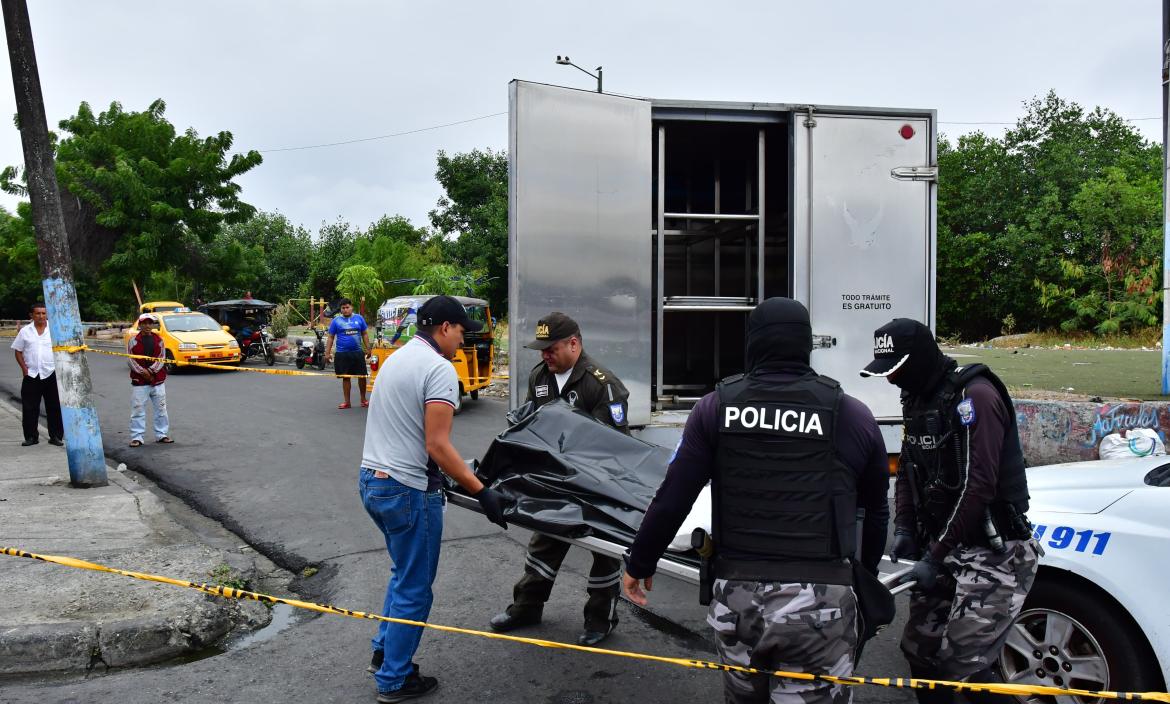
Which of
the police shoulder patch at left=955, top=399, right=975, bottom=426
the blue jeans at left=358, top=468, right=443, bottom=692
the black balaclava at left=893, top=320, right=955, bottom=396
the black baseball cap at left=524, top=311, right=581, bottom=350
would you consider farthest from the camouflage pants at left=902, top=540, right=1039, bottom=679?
the black baseball cap at left=524, top=311, right=581, bottom=350

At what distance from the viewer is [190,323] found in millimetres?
21938

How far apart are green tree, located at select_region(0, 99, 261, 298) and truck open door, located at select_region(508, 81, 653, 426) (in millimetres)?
30596

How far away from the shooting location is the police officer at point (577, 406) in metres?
4.60

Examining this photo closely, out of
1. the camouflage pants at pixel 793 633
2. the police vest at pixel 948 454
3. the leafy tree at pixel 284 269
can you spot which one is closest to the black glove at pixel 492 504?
the camouflage pants at pixel 793 633

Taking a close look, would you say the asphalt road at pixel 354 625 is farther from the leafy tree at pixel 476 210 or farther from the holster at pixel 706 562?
the leafy tree at pixel 476 210

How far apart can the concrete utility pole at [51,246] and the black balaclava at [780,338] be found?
731 cm

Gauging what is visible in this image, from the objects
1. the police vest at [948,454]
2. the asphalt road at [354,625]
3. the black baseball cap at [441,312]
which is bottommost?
the asphalt road at [354,625]

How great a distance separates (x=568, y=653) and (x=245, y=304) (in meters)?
23.7

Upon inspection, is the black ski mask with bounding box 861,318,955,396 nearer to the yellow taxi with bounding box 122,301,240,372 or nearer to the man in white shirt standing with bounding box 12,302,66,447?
the man in white shirt standing with bounding box 12,302,66,447

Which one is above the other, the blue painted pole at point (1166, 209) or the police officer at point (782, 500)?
the blue painted pole at point (1166, 209)

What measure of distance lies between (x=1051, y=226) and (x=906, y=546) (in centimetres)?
3369

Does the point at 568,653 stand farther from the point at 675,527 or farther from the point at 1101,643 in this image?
the point at 1101,643

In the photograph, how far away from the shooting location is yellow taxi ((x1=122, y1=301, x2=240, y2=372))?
2058 centimetres

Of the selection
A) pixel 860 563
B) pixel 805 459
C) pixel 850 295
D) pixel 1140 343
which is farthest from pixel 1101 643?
pixel 1140 343
